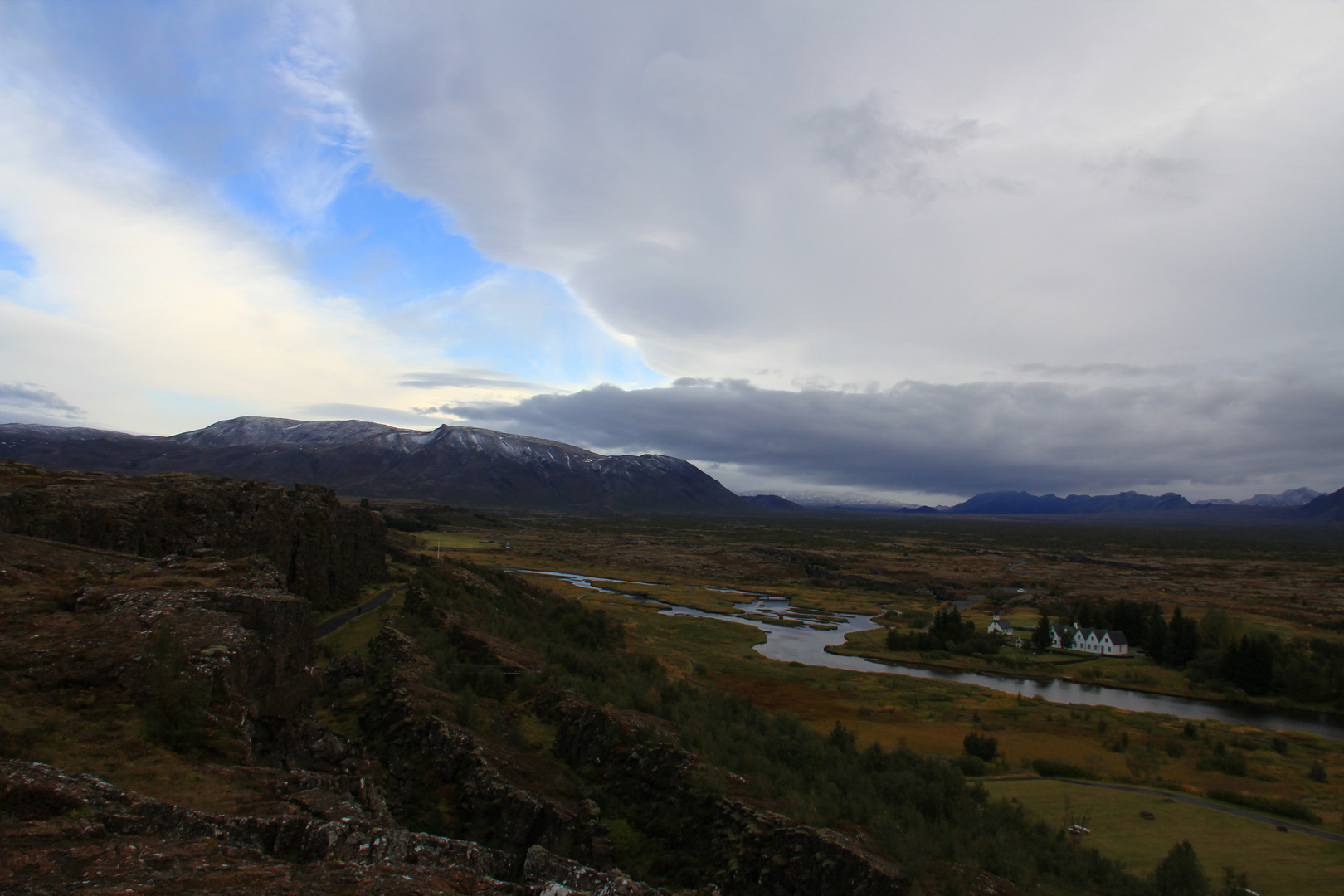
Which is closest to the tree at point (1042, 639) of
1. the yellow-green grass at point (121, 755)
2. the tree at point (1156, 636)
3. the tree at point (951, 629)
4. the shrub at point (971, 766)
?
the tree at point (951, 629)

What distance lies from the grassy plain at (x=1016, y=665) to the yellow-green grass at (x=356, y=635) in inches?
780

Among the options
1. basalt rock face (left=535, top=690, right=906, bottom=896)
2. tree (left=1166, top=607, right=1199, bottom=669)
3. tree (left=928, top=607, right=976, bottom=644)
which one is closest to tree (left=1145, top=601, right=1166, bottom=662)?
tree (left=1166, top=607, right=1199, bottom=669)

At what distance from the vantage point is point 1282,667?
55156 millimetres

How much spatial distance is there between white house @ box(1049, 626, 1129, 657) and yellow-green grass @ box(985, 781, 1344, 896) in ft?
159

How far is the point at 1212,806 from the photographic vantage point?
27.8 meters

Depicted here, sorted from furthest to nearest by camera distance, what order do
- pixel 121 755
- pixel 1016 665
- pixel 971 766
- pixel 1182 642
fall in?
1. pixel 1182 642
2. pixel 1016 665
3. pixel 971 766
4. pixel 121 755

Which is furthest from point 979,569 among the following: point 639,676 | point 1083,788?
point 639,676

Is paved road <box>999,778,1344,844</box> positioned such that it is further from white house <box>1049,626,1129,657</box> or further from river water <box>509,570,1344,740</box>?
white house <box>1049,626,1129,657</box>

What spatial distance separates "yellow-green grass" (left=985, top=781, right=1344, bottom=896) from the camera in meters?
20.6

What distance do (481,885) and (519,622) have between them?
104 ft

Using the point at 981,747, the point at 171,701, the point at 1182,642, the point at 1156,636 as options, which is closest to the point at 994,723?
the point at 981,747

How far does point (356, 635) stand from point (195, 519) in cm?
816

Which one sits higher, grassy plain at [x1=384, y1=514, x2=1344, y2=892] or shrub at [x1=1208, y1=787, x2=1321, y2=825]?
shrub at [x1=1208, y1=787, x2=1321, y2=825]

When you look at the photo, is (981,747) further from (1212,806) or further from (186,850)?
(186,850)
